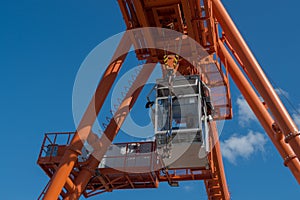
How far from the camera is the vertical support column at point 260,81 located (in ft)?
32.2

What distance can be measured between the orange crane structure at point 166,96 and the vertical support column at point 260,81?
0.09ft

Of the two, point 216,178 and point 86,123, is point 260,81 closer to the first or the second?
point 86,123

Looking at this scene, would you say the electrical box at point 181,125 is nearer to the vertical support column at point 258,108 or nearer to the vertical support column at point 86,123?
the vertical support column at point 258,108

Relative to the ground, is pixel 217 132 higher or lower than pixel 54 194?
higher

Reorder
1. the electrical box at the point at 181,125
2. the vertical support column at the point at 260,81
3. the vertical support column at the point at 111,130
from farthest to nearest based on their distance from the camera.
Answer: the vertical support column at the point at 111,130 < the electrical box at the point at 181,125 < the vertical support column at the point at 260,81

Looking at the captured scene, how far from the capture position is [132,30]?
45.9 feet

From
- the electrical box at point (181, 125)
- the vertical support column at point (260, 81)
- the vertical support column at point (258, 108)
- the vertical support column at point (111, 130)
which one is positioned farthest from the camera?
the vertical support column at point (111, 130)

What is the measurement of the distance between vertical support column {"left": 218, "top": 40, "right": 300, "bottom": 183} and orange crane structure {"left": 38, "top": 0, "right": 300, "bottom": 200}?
0.09 ft

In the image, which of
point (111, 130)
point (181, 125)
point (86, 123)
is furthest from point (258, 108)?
point (86, 123)

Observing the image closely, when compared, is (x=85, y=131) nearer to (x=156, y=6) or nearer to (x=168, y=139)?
(x=168, y=139)

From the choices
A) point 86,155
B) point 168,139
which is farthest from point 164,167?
point 86,155

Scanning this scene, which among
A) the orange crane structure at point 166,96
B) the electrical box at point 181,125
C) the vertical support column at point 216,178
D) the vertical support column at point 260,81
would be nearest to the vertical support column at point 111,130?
the orange crane structure at point 166,96

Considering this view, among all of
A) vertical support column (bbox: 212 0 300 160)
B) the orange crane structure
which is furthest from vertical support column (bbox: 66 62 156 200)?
vertical support column (bbox: 212 0 300 160)

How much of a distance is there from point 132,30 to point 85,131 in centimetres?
404
